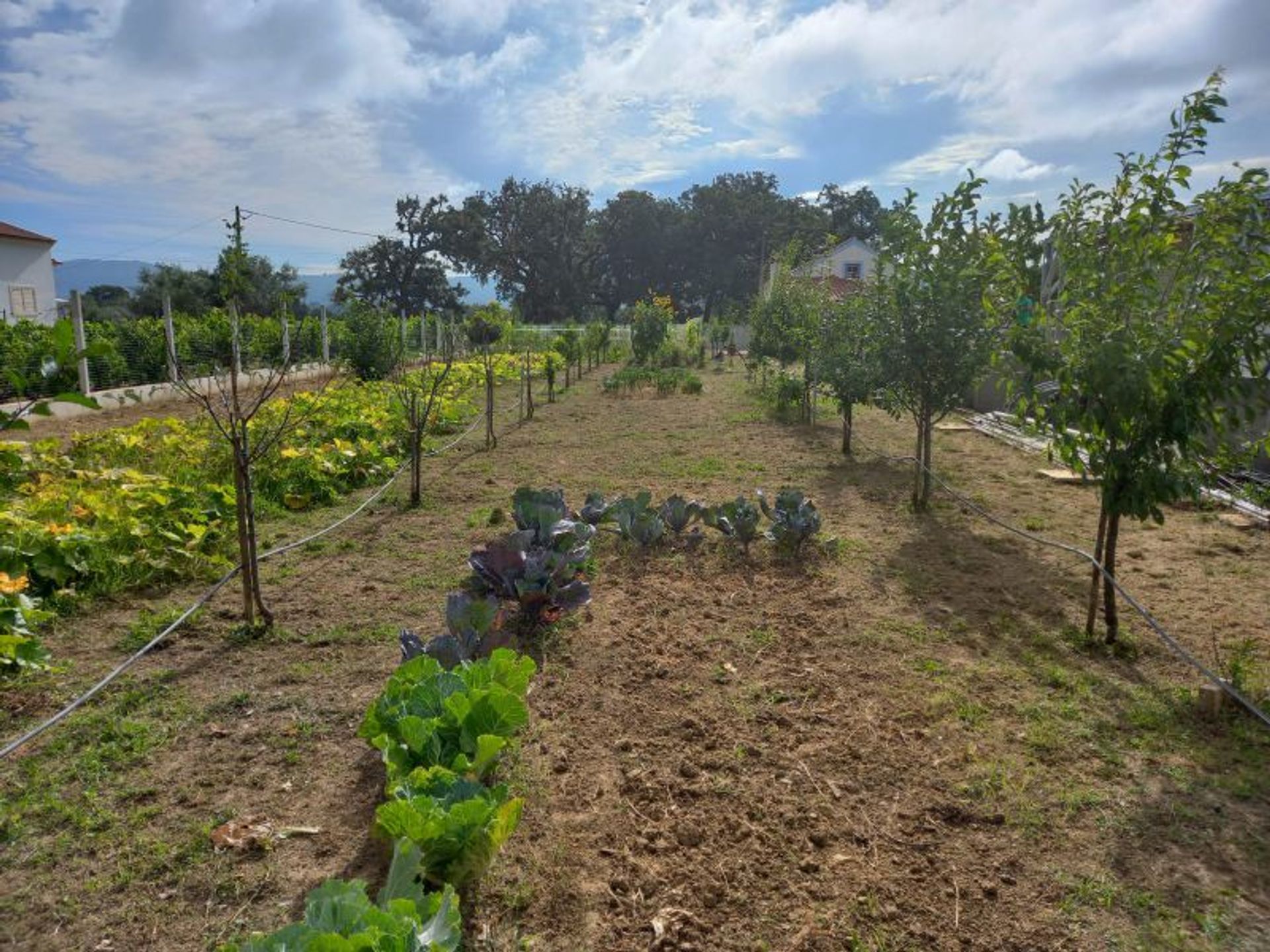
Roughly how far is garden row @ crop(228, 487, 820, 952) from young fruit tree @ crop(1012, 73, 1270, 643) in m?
3.12

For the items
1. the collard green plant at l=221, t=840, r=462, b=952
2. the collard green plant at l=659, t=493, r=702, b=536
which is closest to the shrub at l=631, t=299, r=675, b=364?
the collard green plant at l=659, t=493, r=702, b=536

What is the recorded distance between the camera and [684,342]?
116 ft

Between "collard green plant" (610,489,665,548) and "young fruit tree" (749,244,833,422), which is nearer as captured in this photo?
"collard green plant" (610,489,665,548)

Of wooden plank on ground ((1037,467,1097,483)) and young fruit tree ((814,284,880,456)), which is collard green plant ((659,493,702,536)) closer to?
young fruit tree ((814,284,880,456))

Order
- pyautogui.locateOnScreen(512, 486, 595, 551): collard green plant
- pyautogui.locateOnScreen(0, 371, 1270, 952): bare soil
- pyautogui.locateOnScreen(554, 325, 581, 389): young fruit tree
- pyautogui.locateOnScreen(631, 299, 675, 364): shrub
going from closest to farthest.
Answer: pyautogui.locateOnScreen(0, 371, 1270, 952): bare soil < pyautogui.locateOnScreen(512, 486, 595, 551): collard green plant < pyautogui.locateOnScreen(554, 325, 581, 389): young fruit tree < pyautogui.locateOnScreen(631, 299, 675, 364): shrub

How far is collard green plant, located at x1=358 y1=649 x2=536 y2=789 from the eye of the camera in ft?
9.09

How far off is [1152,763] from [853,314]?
793cm

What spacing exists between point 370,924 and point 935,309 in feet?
24.6

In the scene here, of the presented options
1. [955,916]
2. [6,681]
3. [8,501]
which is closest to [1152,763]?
[955,916]

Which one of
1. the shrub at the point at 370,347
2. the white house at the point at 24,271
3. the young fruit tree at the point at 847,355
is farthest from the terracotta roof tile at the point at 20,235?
the young fruit tree at the point at 847,355

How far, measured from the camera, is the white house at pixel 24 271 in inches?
1113

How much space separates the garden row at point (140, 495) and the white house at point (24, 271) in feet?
82.4

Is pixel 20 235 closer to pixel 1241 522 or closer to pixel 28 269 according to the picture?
pixel 28 269

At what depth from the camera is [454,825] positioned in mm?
2324
